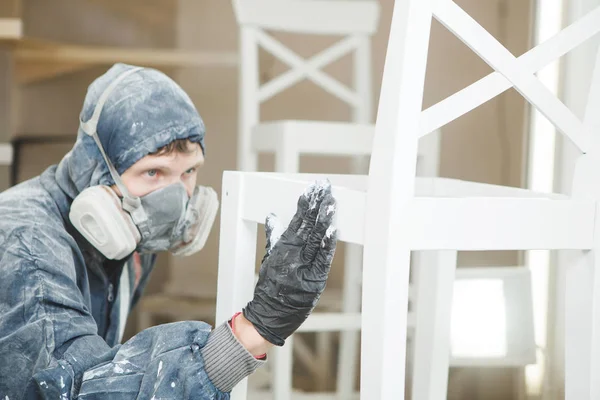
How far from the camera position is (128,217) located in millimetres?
1160

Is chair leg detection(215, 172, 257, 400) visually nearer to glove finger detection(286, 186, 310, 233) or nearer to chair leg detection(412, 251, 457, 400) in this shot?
glove finger detection(286, 186, 310, 233)

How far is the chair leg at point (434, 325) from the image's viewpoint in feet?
4.42

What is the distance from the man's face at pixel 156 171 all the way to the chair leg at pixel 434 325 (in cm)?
46

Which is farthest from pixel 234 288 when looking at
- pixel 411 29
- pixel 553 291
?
pixel 553 291

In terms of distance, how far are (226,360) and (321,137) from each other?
96 cm

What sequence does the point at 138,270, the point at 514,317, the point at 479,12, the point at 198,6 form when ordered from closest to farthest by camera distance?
the point at 138,270 < the point at 514,317 < the point at 479,12 < the point at 198,6

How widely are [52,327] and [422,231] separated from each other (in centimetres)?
50

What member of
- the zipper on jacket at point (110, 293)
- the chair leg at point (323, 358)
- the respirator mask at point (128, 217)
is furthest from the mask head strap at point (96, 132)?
the chair leg at point (323, 358)

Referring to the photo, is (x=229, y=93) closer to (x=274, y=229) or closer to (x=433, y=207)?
(x=274, y=229)

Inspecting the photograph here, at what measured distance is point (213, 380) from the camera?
0.91m

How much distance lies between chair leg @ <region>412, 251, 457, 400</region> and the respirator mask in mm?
416

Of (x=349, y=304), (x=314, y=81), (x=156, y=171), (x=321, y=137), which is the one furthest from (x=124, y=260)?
(x=314, y=81)

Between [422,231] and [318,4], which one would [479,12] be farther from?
[422,231]

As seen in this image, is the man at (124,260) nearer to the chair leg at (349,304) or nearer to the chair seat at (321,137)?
the chair seat at (321,137)
